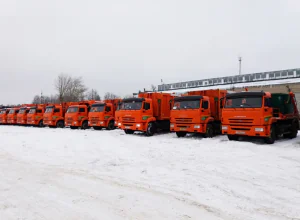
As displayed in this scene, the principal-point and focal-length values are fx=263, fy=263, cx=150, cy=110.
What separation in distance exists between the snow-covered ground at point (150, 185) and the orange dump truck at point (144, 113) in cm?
652

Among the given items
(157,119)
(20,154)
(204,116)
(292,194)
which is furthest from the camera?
(157,119)

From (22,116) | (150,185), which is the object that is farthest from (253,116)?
(22,116)

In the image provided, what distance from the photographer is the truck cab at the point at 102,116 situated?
2241 cm

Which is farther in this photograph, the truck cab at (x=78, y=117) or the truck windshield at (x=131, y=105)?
the truck cab at (x=78, y=117)

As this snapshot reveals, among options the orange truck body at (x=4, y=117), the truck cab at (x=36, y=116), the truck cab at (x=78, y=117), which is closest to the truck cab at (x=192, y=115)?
the truck cab at (x=78, y=117)

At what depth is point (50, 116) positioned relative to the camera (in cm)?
2738

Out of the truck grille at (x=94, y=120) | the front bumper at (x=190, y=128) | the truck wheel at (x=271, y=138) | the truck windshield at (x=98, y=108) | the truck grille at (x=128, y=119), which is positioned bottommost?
the truck wheel at (x=271, y=138)

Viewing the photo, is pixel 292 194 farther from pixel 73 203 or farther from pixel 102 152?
pixel 102 152

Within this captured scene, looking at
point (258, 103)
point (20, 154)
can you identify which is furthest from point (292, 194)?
point (20, 154)

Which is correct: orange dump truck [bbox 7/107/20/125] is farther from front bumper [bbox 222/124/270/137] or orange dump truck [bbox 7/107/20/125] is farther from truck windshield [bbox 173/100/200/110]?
front bumper [bbox 222/124/270/137]

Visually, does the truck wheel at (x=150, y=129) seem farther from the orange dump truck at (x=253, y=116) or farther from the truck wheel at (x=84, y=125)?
the truck wheel at (x=84, y=125)

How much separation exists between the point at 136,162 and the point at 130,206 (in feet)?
13.0

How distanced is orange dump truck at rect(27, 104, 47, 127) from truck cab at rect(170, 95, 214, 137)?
19.7 meters

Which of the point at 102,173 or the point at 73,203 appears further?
the point at 102,173
